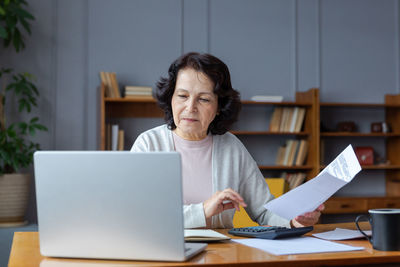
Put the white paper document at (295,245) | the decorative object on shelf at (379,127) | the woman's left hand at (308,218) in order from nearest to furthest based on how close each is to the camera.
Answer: the white paper document at (295,245), the woman's left hand at (308,218), the decorative object on shelf at (379,127)

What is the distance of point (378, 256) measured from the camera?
44.5 inches

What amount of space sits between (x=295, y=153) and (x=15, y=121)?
106 inches

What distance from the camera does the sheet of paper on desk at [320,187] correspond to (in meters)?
1.26

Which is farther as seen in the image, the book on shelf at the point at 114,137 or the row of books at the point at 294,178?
the row of books at the point at 294,178

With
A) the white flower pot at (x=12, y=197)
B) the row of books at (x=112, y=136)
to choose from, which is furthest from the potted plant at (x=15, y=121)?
the row of books at (x=112, y=136)

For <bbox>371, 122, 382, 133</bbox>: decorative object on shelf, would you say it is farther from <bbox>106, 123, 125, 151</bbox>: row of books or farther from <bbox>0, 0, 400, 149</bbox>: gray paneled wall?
<bbox>106, 123, 125, 151</bbox>: row of books

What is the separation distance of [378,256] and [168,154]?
0.58 metres

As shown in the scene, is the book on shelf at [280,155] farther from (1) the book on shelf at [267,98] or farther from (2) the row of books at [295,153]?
(1) the book on shelf at [267,98]

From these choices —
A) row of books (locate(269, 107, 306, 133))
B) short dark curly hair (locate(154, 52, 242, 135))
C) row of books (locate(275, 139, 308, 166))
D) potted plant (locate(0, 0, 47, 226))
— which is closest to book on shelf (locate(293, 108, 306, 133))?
row of books (locate(269, 107, 306, 133))

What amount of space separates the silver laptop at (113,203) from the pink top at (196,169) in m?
0.69

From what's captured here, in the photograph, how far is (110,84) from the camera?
Result: 13.9 feet

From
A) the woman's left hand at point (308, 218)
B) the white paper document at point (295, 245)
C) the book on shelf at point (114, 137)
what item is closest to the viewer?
the white paper document at point (295, 245)

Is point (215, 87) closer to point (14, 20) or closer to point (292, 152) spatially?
point (14, 20)

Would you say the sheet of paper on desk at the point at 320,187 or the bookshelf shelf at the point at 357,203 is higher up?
the sheet of paper on desk at the point at 320,187
